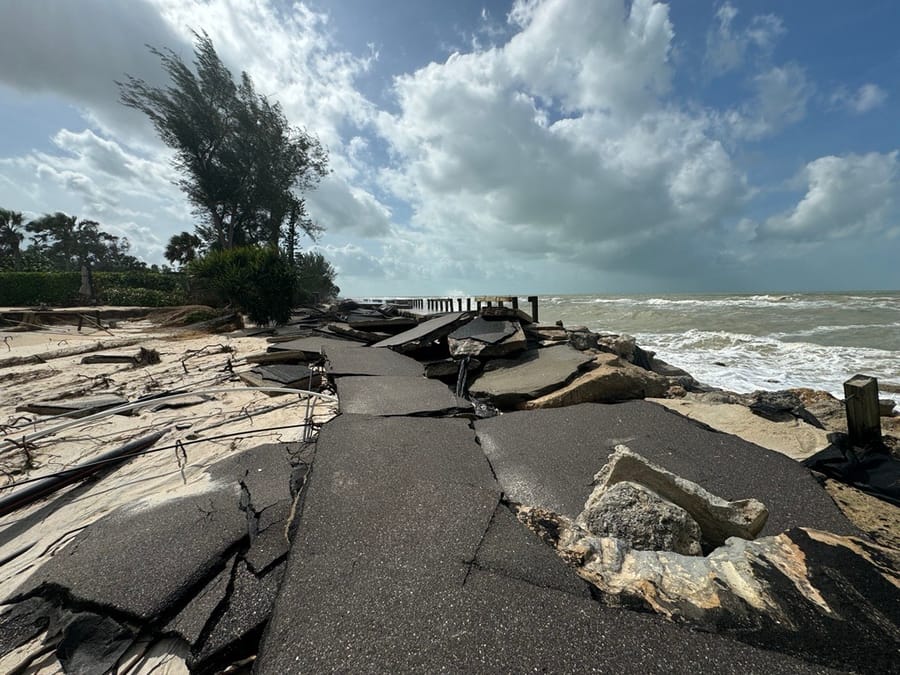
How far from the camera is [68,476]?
8.28 feet

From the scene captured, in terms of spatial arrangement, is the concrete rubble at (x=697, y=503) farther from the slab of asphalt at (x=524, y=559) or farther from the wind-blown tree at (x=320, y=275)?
the wind-blown tree at (x=320, y=275)

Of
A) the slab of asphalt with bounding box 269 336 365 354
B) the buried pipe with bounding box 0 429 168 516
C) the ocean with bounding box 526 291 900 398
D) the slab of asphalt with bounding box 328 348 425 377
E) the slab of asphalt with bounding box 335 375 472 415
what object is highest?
the slab of asphalt with bounding box 269 336 365 354

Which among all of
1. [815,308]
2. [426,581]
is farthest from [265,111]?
[815,308]

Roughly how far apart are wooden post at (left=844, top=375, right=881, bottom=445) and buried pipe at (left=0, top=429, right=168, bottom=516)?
619 centimetres

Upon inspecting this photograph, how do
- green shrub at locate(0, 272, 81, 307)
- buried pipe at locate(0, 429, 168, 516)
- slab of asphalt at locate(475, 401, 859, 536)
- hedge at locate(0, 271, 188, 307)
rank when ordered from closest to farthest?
slab of asphalt at locate(475, 401, 859, 536) < buried pipe at locate(0, 429, 168, 516) < green shrub at locate(0, 272, 81, 307) < hedge at locate(0, 271, 188, 307)

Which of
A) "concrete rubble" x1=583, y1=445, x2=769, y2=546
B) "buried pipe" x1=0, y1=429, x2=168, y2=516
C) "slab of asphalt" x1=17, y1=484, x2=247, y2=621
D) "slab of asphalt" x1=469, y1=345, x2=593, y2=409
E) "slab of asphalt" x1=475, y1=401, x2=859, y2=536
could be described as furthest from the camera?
"slab of asphalt" x1=469, y1=345, x2=593, y2=409

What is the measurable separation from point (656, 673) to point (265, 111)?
29350 millimetres

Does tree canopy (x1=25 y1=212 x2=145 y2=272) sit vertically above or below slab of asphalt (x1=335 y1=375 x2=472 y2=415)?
above

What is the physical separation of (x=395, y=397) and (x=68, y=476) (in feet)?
8.60

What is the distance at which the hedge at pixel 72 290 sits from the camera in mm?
19562

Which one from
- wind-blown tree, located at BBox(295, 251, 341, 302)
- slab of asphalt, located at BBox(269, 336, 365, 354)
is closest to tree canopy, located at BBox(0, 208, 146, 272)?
wind-blown tree, located at BBox(295, 251, 341, 302)

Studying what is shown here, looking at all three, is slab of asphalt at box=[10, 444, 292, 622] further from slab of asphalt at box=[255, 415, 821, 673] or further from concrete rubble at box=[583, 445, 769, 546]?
concrete rubble at box=[583, 445, 769, 546]

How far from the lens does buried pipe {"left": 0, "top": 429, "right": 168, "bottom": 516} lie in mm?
2241

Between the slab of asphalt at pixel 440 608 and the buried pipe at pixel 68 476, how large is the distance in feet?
7.36
